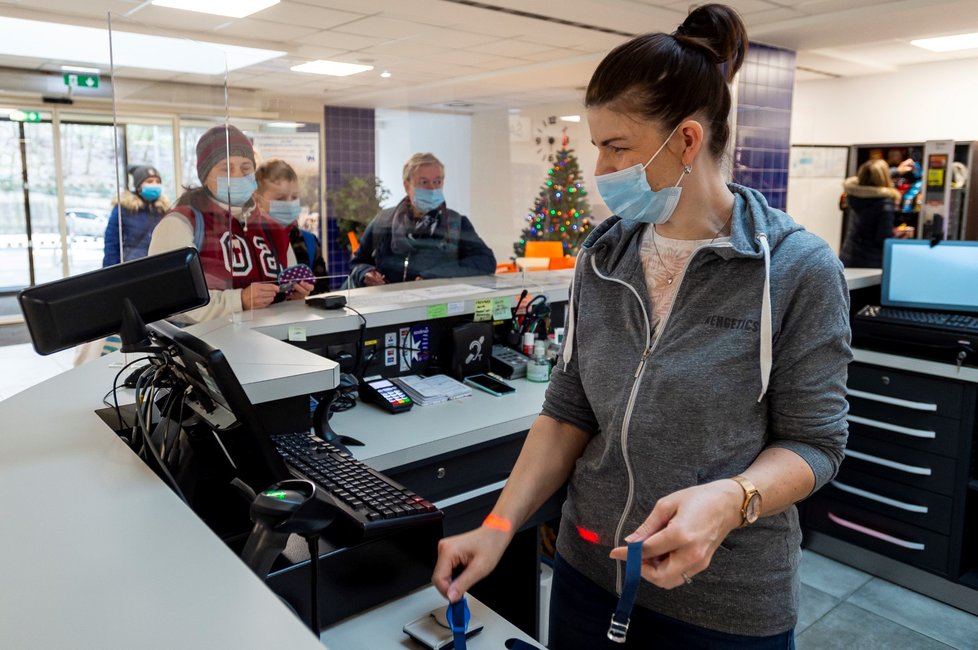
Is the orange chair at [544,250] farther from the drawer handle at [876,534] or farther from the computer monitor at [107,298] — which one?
the computer monitor at [107,298]

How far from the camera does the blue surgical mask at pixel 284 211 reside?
2.51 meters

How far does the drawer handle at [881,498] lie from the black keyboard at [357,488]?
2329 millimetres

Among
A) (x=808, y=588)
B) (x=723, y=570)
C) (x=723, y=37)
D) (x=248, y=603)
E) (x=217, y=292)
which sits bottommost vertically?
(x=808, y=588)

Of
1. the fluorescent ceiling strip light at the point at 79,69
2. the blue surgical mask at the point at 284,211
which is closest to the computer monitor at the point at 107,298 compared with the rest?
the blue surgical mask at the point at 284,211

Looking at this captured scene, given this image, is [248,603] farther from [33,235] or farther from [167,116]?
[33,235]

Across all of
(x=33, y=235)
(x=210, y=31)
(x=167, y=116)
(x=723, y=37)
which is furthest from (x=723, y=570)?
(x=33, y=235)

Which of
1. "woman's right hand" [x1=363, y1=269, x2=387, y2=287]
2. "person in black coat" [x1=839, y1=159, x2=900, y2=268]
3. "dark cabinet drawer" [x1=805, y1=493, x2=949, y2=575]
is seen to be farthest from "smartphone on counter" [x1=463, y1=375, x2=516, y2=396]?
"person in black coat" [x1=839, y1=159, x2=900, y2=268]

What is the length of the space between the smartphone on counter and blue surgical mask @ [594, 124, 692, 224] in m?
1.23

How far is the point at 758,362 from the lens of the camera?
1.03 meters

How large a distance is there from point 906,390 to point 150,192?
14.3 feet

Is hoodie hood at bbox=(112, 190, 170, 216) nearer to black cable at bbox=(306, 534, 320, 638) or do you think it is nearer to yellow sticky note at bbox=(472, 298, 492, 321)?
yellow sticky note at bbox=(472, 298, 492, 321)

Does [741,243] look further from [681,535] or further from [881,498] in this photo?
[881,498]

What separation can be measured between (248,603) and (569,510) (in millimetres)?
606

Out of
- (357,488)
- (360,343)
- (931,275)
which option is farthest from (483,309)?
(931,275)
